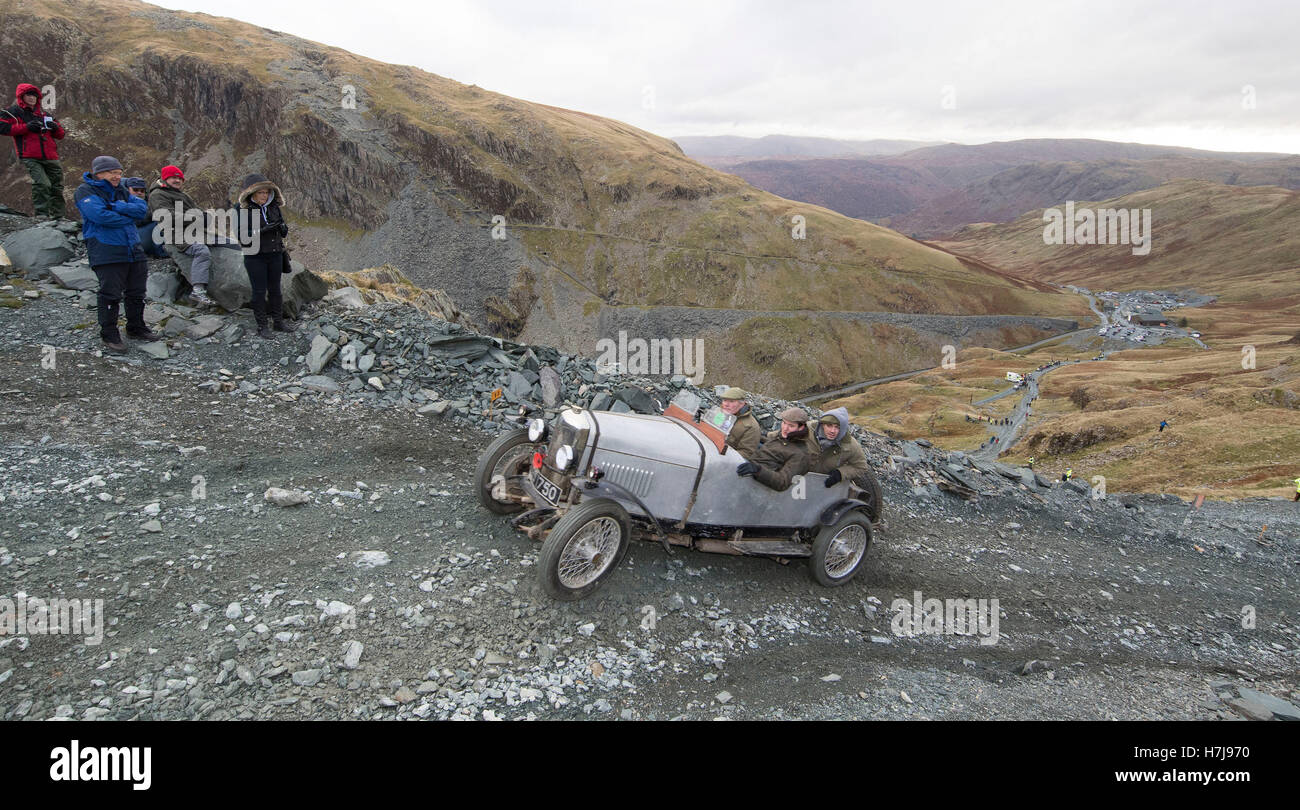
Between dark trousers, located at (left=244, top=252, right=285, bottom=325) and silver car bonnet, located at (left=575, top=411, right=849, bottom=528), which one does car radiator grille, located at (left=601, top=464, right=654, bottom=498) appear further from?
dark trousers, located at (left=244, top=252, right=285, bottom=325)

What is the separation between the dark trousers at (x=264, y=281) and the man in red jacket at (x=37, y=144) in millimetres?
4515

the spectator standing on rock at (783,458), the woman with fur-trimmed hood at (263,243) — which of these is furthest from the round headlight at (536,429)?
the woman with fur-trimmed hood at (263,243)

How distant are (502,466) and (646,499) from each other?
211 centimetres

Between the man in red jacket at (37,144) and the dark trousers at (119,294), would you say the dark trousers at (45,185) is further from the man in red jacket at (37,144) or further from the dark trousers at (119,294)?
the dark trousers at (119,294)

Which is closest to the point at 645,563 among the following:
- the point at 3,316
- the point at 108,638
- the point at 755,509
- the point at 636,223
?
the point at 755,509

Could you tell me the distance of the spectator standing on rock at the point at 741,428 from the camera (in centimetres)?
700

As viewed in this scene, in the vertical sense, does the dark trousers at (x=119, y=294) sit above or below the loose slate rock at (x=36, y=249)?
below

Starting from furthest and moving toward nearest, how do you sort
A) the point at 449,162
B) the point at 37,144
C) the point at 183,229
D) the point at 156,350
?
the point at 449,162 < the point at 37,144 < the point at 183,229 < the point at 156,350

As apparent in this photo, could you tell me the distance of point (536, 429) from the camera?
6.83 metres

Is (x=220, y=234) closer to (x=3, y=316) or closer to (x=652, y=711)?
(x=3, y=316)

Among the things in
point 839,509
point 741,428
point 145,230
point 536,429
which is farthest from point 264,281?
point 839,509

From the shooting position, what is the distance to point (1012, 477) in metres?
13.3

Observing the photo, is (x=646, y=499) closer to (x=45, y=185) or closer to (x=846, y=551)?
(x=846, y=551)

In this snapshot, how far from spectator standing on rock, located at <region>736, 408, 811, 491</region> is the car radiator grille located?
1.12m
